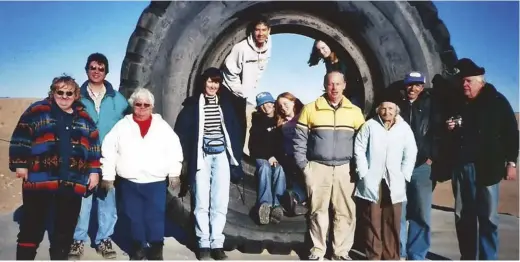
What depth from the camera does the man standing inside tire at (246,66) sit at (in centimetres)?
502

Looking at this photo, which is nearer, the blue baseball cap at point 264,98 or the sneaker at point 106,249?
the sneaker at point 106,249

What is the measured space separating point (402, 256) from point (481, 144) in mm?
1102

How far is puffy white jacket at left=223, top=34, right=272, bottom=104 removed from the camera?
503 centimetres

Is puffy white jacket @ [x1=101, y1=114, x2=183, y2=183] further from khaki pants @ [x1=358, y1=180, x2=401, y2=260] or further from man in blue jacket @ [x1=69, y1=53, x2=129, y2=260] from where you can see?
khaki pants @ [x1=358, y1=180, x2=401, y2=260]

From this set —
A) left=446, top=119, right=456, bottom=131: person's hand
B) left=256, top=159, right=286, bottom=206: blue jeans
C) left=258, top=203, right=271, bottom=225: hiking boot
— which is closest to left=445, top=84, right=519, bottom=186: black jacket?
left=446, top=119, right=456, bottom=131: person's hand

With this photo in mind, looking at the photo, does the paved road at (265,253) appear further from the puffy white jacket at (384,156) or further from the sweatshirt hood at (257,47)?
the sweatshirt hood at (257,47)

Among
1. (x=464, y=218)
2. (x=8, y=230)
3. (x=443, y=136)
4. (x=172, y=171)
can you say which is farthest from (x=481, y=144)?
(x=8, y=230)

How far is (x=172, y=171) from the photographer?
4.83 m

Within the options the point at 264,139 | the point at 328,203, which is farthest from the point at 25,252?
the point at 328,203

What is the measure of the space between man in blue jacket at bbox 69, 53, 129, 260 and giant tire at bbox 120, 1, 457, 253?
5.8 inches

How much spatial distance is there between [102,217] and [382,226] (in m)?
A: 2.25

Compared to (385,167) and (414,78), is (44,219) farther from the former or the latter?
(414,78)

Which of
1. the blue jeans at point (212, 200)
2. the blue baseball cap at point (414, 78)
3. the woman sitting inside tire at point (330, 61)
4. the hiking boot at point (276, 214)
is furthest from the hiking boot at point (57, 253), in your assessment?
the blue baseball cap at point (414, 78)

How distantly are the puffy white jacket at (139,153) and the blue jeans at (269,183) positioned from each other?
2.24 ft
